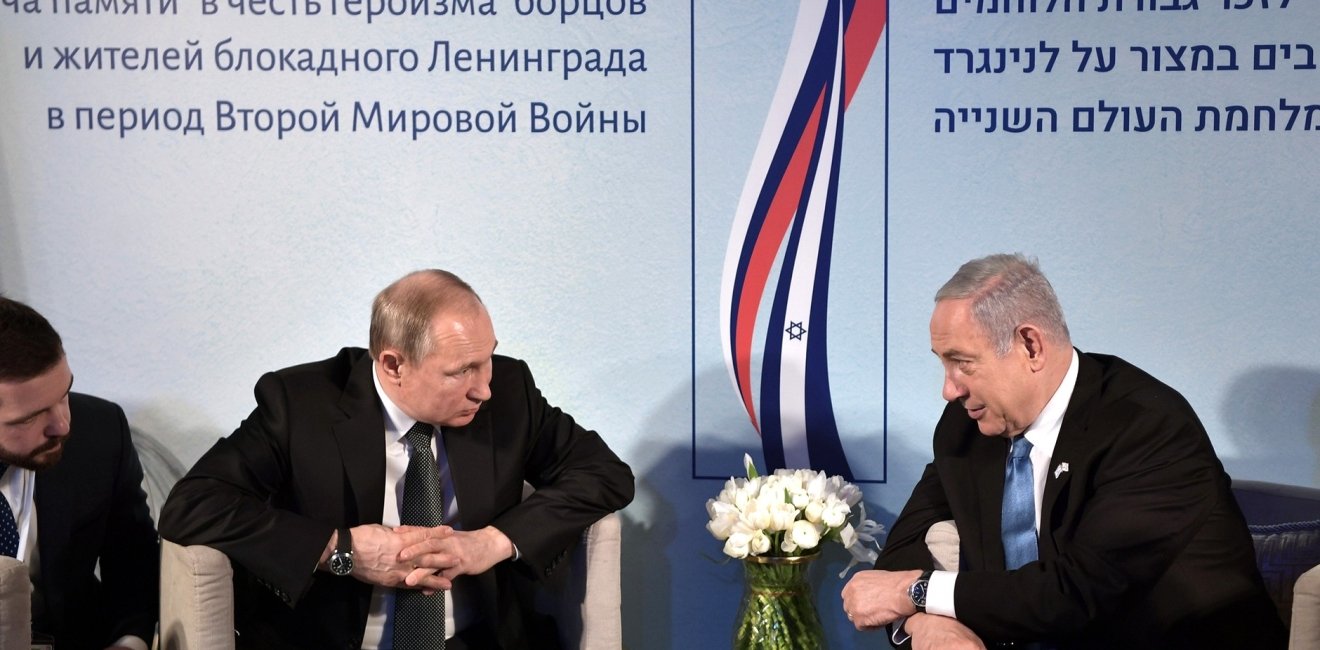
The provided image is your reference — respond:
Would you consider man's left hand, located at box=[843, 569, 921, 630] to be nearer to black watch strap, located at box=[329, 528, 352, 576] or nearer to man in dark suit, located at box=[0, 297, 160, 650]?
black watch strap, located at box=[329, 528, 352, 576]

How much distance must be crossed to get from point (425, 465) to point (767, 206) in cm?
129

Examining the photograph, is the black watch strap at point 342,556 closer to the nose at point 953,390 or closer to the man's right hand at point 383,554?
the man's right hand at point 383,554

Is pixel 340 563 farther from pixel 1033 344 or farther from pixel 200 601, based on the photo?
Result: pixel 1033 344

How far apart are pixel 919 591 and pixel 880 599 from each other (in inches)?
4.0

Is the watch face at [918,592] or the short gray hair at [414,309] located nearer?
the watch face at [918,592]

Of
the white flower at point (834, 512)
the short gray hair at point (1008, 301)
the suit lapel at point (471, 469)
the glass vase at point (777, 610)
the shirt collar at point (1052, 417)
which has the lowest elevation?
the glass vase at point (777, 610)

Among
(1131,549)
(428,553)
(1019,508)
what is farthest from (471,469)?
(1131,549)

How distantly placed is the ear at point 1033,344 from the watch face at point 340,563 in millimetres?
1635

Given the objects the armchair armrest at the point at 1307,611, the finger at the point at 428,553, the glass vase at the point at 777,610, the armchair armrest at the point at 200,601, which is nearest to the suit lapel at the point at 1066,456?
the armchair armrest at the point at 1307,611

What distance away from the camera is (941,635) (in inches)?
122

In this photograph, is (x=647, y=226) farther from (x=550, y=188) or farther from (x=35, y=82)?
(x=35, y=82)

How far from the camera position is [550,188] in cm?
415

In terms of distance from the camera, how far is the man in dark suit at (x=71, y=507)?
3.18 m

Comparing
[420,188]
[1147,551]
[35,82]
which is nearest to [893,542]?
[1147,551]
